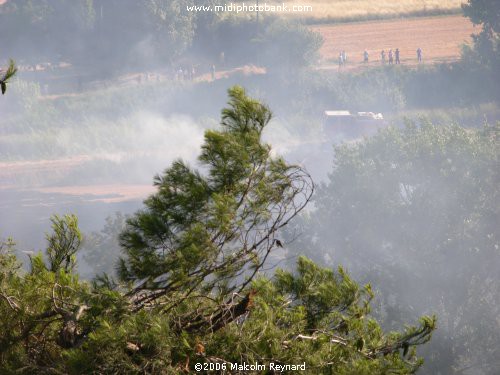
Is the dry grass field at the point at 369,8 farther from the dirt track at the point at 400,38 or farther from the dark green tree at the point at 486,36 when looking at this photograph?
the dark green tree at the point at 486,36

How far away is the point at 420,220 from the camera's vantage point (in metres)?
47.4

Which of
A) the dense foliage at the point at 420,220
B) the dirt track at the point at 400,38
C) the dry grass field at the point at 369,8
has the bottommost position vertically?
the dense foliage at the point at 420,220

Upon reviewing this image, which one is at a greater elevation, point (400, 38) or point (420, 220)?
point (400, 38)

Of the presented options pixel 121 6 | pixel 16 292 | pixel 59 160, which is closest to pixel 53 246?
pixel 16 292

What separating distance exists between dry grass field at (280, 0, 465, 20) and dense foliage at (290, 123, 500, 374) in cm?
2510

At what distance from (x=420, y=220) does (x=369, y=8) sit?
102 feet

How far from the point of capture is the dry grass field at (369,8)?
74.2m

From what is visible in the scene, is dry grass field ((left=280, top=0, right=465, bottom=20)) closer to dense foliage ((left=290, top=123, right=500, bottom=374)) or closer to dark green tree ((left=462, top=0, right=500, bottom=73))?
dark green tree ((left=462, top=0, right=500, bottom=73))

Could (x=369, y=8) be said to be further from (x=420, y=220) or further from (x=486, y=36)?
(x=420, y=220)

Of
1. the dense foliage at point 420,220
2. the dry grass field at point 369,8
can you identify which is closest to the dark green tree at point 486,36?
the dry grass field at point 369,8

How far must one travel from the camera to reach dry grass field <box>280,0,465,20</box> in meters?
74.2

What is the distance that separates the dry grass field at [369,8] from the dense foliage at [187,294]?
66872 millimetres

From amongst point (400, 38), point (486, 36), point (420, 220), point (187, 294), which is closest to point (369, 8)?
point (400, 38)

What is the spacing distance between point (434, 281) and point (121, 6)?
46.2 meters
